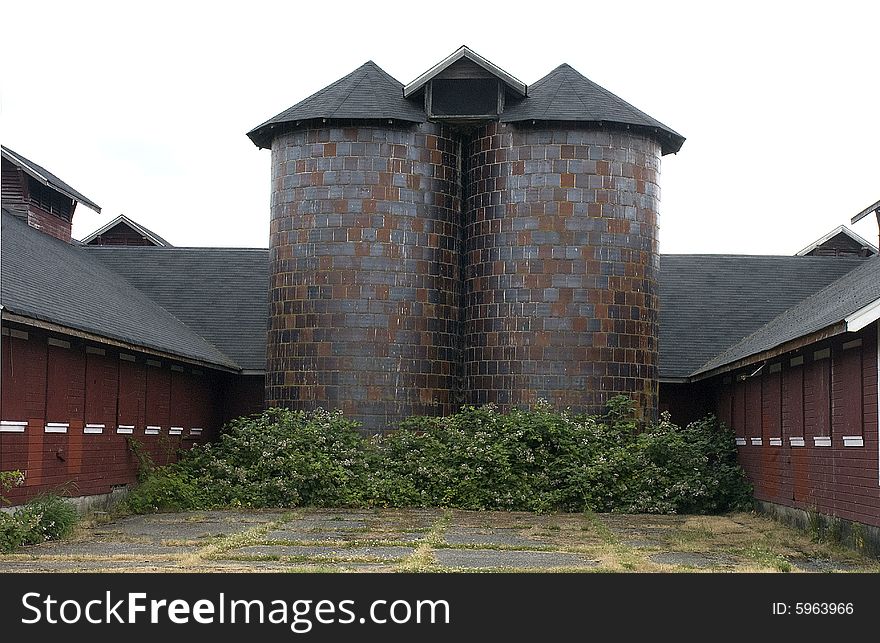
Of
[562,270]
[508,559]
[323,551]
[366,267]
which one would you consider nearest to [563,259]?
[562,270]

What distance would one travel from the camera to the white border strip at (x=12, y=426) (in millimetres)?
19562

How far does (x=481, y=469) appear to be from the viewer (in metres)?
26.9

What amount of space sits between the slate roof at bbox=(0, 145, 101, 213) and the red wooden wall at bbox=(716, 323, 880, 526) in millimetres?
17402

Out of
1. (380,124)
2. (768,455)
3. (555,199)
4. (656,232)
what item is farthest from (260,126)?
(768,455)

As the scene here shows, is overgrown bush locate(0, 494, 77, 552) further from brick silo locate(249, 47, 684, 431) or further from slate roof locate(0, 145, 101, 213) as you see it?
slate roof locate(0, 145, 101, 213)

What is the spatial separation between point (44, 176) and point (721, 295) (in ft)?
58.1

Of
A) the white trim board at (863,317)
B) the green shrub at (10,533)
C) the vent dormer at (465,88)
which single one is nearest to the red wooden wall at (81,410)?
the green shrub at (10,533)

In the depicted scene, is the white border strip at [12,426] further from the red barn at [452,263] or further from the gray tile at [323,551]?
the red barn at [452,263]

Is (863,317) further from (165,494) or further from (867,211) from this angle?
(165,494)

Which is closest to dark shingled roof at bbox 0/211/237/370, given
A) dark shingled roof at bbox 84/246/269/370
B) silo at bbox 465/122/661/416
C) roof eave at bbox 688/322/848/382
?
dark shingled roof at bbox 84/246/269/370

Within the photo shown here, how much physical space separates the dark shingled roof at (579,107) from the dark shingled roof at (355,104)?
240 centimetres

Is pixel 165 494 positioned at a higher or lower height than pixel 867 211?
lower

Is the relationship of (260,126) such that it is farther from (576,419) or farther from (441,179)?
(576,419)

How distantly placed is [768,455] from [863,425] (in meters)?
6.28
